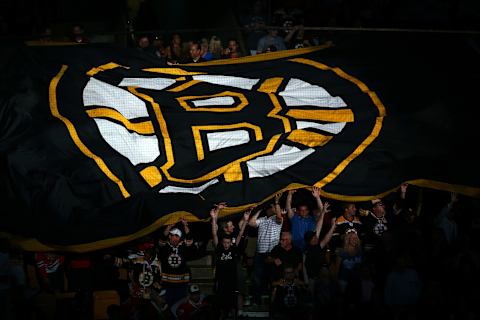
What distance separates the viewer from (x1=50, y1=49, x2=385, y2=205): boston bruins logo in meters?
16.8

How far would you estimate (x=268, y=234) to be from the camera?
17.6 metres

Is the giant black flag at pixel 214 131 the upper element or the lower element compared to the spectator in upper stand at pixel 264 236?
upper

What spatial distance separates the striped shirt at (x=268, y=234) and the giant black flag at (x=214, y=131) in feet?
3.35

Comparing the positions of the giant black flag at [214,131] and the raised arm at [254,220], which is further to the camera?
the raised arm at [254,220]

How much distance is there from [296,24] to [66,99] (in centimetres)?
644

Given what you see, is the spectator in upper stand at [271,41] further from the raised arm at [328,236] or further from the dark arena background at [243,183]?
the raised arm at [328,236]

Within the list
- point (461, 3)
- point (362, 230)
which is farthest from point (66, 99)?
point (461, 3)

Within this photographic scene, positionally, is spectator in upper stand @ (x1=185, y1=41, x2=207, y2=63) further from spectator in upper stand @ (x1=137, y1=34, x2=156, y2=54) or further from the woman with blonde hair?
the woman with blonde hair

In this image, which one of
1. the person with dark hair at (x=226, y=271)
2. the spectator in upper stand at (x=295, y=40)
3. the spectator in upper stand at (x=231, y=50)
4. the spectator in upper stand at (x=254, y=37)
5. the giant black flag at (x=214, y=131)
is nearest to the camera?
the giant black flag at (x=214, y=131)

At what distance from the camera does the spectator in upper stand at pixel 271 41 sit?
21.6m

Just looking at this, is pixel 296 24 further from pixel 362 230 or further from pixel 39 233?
pixel 39 233

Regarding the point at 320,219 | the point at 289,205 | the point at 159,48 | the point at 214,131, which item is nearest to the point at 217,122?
the point at 214,131

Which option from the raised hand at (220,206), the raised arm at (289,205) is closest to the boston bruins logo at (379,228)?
the raised arm at (289,205)

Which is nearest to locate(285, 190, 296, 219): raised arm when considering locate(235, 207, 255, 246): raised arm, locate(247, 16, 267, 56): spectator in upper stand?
Answer: locate(235, 207, 255, 246): raised arm
